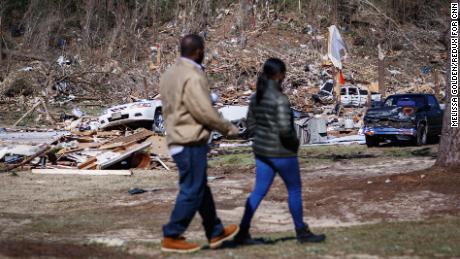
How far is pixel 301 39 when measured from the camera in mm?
51625

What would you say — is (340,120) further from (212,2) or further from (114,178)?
(212,2)

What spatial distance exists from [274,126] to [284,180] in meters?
0.55

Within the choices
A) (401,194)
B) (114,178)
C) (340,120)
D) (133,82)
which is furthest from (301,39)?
(401,194)

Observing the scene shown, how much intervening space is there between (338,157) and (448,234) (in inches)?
439

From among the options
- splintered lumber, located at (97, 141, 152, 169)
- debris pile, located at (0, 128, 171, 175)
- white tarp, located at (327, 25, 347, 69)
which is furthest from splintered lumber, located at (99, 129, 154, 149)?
white tarp, located at (327, 25, 347, 69)

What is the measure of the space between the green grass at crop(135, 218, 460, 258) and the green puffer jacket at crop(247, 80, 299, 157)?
3.09 ft

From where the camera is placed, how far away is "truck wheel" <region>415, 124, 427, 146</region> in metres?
22.9

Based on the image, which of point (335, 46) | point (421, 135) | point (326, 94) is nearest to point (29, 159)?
point (421, 135)

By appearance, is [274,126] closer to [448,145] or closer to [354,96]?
[448,145]

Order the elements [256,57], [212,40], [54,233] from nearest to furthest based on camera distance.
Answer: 1. [54,233]
2. [256,57]
3. [212,40]

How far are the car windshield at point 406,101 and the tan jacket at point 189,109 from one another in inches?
668

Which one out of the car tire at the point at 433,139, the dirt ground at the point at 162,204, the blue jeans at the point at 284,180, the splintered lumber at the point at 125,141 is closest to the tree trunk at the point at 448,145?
the dirt ground at the point at 162,204

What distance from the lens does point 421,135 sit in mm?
23188

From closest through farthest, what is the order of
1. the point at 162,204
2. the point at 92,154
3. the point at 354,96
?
1. the point at 162,204
2. the point at 92,154
3. the point at 354,96
